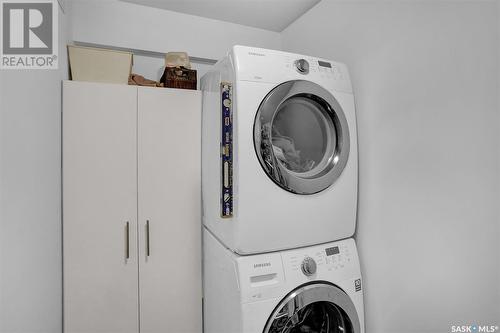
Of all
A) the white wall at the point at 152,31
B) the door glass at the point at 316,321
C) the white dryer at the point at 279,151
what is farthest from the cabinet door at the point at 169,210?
the door glass at the point at 316,321

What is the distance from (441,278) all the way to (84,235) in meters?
1.81

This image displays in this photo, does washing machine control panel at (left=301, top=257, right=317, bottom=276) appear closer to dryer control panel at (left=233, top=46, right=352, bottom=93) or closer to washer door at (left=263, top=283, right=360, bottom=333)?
washer door at (left=263, top=283, right=360, bottom=333)

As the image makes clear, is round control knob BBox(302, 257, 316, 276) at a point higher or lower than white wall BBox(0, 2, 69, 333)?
lower

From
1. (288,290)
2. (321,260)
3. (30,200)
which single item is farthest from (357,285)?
(30,200)

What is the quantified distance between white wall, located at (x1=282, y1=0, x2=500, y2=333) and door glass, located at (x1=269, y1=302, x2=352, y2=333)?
19 centimetres

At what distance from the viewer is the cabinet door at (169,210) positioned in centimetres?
171

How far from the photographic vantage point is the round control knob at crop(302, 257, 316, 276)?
4.58ft

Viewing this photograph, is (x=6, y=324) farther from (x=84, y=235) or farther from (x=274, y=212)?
(x=274, y=212)

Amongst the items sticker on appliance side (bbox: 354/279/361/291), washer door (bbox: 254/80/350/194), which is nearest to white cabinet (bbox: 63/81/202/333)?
washer door (bbox: 254/80/350/194)

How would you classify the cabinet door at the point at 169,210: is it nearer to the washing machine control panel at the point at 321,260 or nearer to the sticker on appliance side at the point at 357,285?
the washing machine control panel at the point at 321,260

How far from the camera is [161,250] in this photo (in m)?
1.74

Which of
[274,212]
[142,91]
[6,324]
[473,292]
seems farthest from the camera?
[142,91]

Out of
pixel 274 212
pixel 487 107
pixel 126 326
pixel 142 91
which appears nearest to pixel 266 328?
pixel 274 212

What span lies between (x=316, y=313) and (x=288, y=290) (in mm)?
421
